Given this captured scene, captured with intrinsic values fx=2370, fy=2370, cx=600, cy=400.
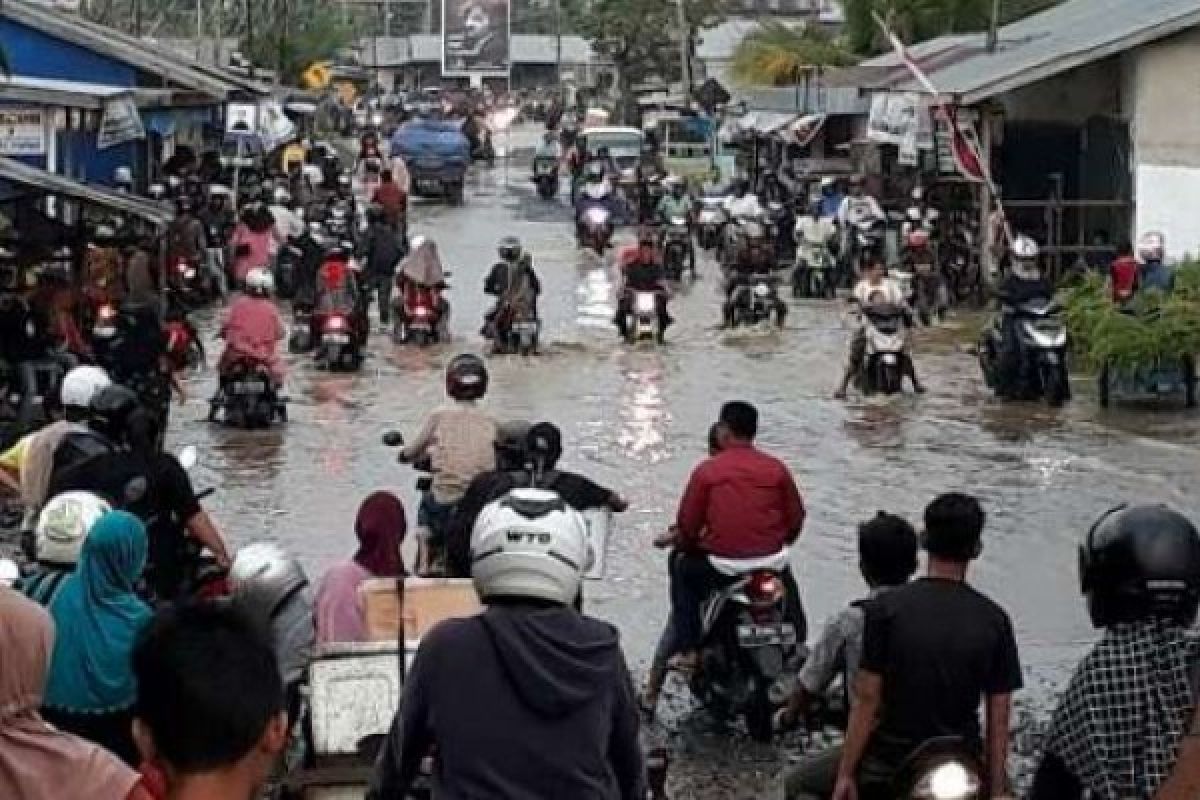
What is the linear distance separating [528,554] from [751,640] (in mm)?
4456

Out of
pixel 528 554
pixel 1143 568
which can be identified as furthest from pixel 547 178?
pixel 528 554

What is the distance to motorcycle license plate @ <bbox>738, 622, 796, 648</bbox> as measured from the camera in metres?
9.20

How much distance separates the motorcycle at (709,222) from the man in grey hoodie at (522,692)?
31408mm

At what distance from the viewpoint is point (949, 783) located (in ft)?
19.7

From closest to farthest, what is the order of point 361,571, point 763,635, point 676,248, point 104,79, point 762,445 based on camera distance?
point 361,571
point 763,635
point 762,445
point 104,79
point 676,248

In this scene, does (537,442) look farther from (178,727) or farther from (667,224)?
(667,224)

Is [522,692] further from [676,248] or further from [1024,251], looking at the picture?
[676,248]

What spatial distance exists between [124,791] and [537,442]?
18.8ft

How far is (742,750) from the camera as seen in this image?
30.9ft

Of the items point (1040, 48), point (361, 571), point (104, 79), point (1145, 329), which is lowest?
point (361, 571)

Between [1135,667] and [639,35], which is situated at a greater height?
[639,35]

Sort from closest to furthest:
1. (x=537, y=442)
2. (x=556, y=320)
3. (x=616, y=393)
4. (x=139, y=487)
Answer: (x=139, y=487) < (x=537, y=442) < (x=616, y=393) < (x=556, y=320)

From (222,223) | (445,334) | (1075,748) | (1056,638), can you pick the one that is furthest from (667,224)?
(1075,748)

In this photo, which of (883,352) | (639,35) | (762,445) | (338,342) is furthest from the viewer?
(639,35)
